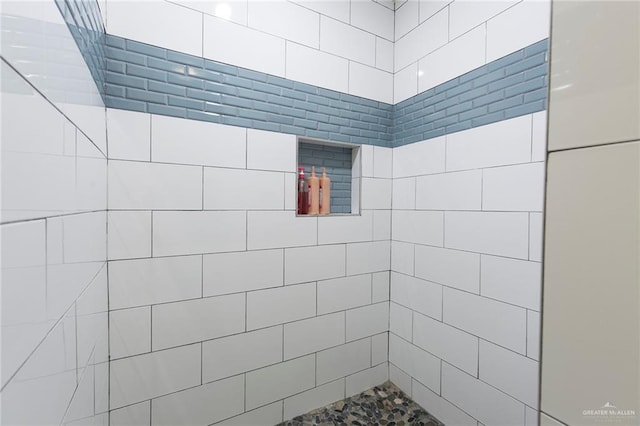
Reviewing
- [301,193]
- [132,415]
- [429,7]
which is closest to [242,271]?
[301,193]

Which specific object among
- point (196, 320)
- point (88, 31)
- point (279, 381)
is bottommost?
point (279, 381)

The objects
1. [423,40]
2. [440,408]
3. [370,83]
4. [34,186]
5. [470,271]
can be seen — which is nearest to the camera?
[34,186]

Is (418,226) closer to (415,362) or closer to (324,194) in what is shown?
(324,194)

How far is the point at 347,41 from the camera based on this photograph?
1.43 metres

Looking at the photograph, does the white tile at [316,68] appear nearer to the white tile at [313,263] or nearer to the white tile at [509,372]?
the white tile at [313,263]

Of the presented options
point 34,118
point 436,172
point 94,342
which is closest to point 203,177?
point 94,342

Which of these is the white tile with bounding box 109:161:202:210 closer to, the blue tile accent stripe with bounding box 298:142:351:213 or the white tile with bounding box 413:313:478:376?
the blue tile accent stripe with bounding box 298:142:351:213

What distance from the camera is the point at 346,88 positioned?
144 cm

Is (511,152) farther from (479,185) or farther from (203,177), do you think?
(203,177)

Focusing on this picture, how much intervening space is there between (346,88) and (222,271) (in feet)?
3.47

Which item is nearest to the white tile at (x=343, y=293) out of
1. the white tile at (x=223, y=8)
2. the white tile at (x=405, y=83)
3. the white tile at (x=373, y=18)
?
the white tile at (x=405, y=83)

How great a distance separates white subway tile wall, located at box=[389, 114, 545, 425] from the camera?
101 centimetres

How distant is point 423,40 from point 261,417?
6.26ft

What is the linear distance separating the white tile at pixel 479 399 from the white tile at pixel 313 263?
66cm
